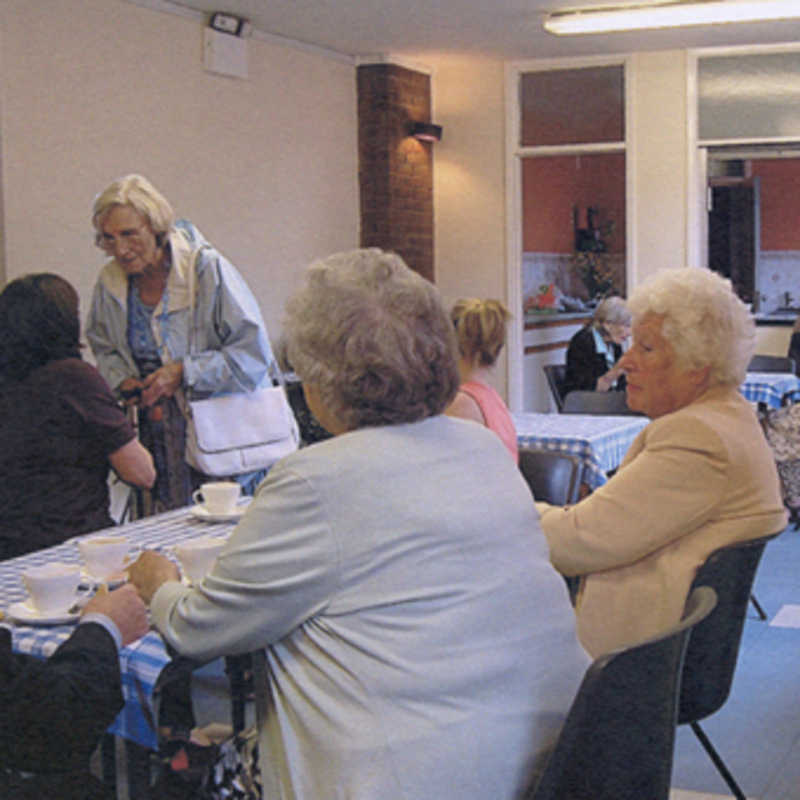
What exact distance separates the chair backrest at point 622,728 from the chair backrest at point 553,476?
1745 mm

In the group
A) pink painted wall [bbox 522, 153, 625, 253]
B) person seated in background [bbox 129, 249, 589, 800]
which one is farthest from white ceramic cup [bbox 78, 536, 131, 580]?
pink painted wall [bbox 522, 153, 625, 253]

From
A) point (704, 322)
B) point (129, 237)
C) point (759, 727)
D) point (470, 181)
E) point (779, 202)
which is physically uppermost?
point (470, 181)

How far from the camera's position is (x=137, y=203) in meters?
3.76

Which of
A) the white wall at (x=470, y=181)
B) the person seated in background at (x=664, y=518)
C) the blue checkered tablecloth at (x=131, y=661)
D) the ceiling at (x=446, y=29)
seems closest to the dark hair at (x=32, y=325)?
the blue checkered tablecloth at (x=131, y=661)

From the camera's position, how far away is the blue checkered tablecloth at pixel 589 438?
15.3ft

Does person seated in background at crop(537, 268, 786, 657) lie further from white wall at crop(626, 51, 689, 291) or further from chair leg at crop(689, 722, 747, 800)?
white wall at crop(626, 51, 689, 291)

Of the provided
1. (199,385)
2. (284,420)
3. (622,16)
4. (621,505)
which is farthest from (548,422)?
(622,16)

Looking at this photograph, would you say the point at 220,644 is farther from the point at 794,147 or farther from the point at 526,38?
the point at 794,147

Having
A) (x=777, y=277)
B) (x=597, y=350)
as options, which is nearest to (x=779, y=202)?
(x=777, y=277)

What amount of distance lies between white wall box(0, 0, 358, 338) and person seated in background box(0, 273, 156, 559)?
313cm

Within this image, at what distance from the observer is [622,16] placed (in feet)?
24.5

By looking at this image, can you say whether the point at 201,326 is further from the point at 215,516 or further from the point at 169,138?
the point at 169,138

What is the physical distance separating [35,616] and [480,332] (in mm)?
1889

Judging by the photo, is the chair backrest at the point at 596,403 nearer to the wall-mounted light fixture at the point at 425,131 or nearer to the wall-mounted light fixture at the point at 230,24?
the wall-mounted light fixture at the point at 230,24
